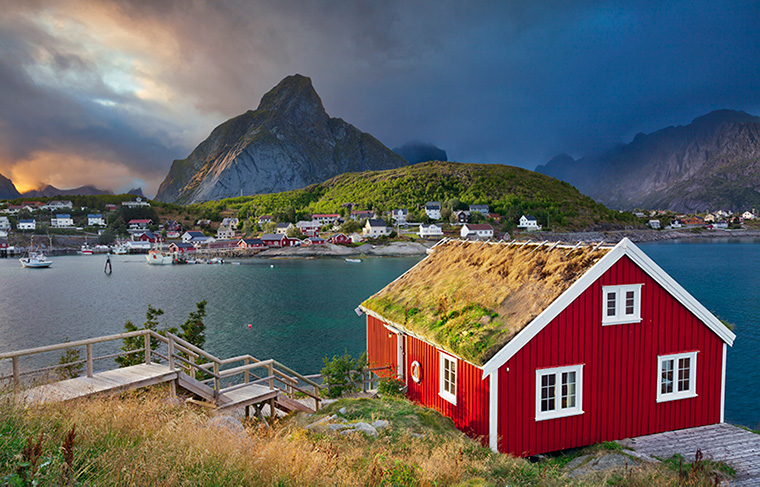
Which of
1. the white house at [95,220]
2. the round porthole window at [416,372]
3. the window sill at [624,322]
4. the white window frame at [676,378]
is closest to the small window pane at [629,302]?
the window sill at [624,322]

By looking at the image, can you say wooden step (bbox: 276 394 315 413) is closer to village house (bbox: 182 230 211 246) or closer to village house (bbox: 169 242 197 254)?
village house (bbox: 169 242 197 254)

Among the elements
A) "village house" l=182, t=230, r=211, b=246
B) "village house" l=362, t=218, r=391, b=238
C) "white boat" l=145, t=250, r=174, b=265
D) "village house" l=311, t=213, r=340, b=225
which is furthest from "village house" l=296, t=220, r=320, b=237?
"white boat" l=145, t=250, r=174, b=265

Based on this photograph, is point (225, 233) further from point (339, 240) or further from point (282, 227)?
point (339, 240)

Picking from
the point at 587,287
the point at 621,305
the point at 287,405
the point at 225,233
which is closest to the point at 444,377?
the point at 287,405

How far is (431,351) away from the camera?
45.4 ft

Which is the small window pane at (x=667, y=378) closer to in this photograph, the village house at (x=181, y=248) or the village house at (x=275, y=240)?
the village house at (x=275, y=240)

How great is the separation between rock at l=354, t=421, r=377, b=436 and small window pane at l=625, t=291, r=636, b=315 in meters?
8.38

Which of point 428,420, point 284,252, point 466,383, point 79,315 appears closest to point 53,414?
point 428,420

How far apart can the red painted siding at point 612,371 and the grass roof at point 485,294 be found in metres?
0.70

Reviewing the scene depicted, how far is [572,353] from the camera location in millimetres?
11836

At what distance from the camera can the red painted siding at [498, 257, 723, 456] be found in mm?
11430

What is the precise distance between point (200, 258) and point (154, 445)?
432 ft

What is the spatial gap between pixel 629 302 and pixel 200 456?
12066 mm

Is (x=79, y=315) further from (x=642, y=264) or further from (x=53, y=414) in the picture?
(x=642, y=264)
